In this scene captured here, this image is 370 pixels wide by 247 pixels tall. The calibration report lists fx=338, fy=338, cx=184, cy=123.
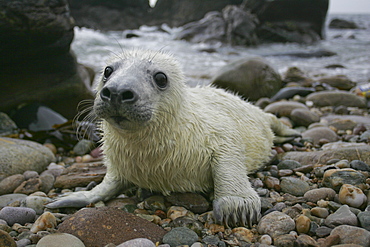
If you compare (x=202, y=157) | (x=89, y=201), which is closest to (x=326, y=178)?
(x=202, y=157)

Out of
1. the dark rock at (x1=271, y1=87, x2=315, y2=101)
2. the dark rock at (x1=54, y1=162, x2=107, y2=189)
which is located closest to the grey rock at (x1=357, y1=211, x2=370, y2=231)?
the dark rock at (x1=54, y1=162, x2=107, y2=189)

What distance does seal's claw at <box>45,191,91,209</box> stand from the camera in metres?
2.85

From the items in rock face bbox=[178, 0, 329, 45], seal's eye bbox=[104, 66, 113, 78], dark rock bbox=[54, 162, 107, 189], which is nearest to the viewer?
seal's eye bbox=[104, 66, 113, 78]

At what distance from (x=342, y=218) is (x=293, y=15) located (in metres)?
23.3

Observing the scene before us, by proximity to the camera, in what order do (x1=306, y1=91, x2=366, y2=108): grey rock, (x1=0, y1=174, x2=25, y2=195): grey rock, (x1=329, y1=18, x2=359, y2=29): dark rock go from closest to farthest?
(x1=0, y1=174, x2=25, y2=195): grey rock, (x1=306, y1=91, x2=366, y2=108): grey rock, (x1=329, y1=18, x2=359, y2=29): dark rock

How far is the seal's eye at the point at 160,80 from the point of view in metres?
2.60

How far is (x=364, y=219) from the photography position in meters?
2.30

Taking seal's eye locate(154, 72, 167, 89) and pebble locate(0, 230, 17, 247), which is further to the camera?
seal's eye locate(154, 72, 167, 89)

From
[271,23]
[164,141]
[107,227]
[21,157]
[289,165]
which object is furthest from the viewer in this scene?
[271,23]

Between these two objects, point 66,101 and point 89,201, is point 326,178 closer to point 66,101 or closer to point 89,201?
point 89,201

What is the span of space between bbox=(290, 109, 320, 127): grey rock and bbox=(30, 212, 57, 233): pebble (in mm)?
3869

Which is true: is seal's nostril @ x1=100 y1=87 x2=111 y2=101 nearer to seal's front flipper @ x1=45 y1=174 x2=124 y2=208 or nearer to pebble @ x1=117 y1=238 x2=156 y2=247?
pebble @ x1=117 y1=238 x2=156 y2=247

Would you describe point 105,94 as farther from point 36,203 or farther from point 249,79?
point 249,79

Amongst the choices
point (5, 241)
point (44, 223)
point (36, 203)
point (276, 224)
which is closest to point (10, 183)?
point (36, 203)
